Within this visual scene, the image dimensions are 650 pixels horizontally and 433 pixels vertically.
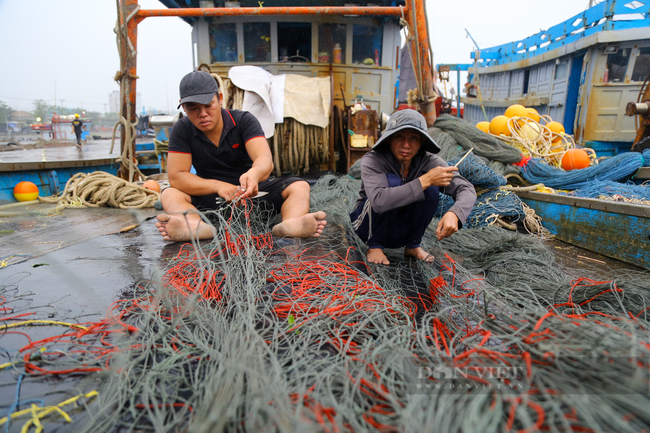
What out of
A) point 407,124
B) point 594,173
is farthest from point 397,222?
point 594,173

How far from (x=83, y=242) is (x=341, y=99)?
616 centimetres

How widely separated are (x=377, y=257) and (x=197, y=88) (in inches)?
79.8

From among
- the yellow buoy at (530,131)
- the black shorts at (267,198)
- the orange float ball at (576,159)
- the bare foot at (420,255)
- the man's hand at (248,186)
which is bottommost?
the bare foot at (420,255)

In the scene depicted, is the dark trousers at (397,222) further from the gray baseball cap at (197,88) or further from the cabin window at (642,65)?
the cabin window at (642,65)

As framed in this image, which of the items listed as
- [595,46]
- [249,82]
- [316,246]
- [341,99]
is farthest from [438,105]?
[316,246]

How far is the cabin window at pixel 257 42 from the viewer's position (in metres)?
7.63

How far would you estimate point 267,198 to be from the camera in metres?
3.40

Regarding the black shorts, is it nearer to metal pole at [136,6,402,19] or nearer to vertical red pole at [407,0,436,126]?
vertical red pole at [407,0,436,126]

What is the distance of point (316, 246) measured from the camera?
2936mm

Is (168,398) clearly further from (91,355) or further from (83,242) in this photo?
(83,242)

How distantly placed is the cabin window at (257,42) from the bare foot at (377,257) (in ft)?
21.4

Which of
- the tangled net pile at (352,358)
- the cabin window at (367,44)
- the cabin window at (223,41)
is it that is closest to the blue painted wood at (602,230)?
the tangled net pile at (352,358)

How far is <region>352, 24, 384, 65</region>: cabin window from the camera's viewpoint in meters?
7.93

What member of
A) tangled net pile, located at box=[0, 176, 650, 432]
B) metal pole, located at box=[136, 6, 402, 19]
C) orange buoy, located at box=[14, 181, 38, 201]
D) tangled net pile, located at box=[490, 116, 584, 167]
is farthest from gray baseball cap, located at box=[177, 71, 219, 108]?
orange buoy, located at box=[14, 181, 38, 201]
